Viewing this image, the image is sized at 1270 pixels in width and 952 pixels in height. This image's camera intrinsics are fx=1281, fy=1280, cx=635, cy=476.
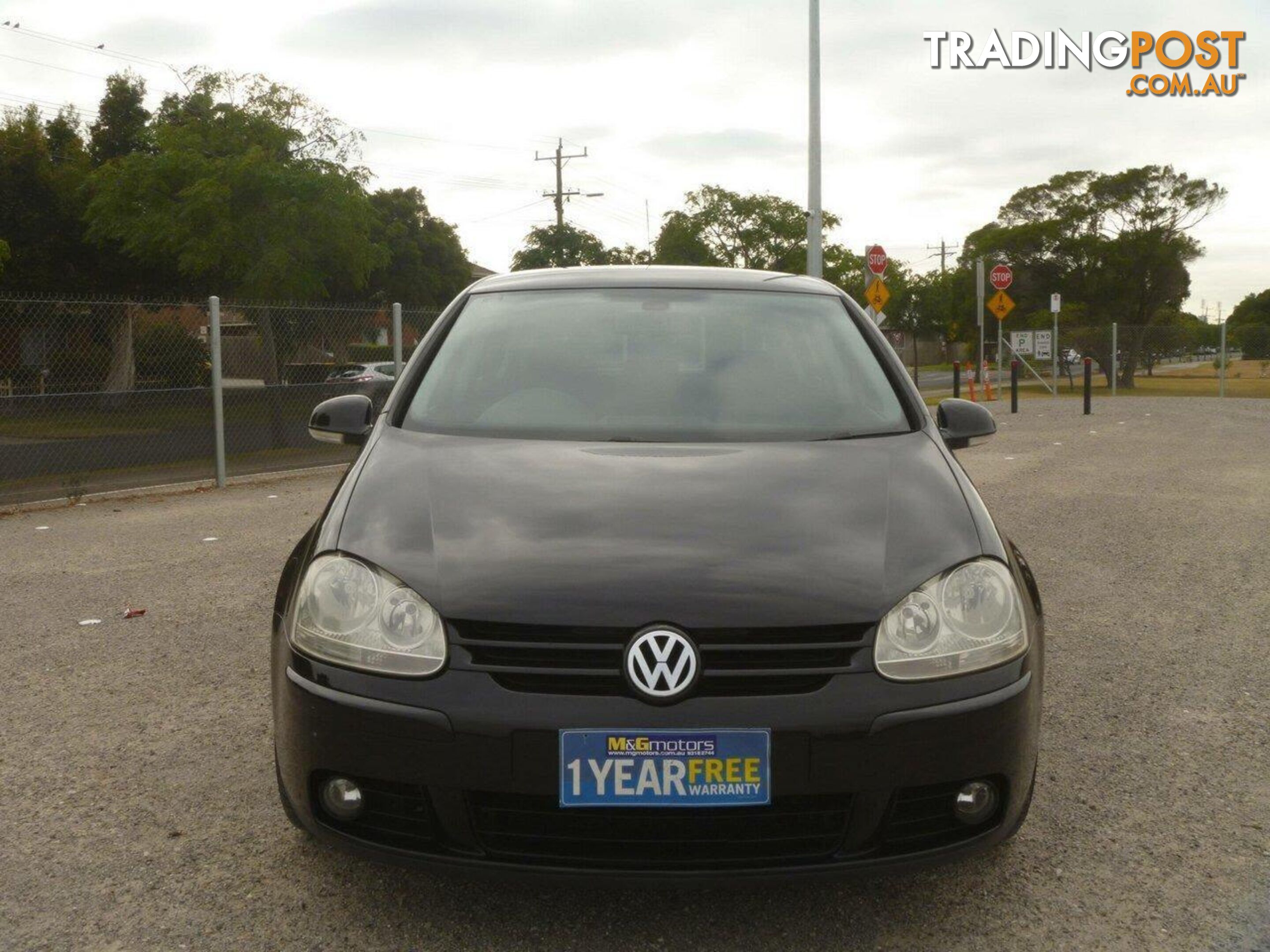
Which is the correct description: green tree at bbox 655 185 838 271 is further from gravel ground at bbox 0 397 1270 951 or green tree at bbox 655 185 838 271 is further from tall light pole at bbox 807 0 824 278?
gravel ground at bbox 0 397 1270 951

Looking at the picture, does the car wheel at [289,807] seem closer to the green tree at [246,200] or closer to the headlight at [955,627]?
the headlight at [955,627]

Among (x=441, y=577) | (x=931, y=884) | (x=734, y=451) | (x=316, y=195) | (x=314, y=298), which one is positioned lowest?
(x=931, y=884)

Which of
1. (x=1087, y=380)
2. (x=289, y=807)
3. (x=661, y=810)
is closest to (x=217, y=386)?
(x=289, y=807)

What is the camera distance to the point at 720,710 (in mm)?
2352

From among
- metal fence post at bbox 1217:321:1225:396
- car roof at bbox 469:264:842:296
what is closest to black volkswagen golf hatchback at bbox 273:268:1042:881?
car roof at bbox 469:264:842:296

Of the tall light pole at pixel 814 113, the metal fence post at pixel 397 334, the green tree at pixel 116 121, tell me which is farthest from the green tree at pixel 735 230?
the metal fence post at pixel 397 334

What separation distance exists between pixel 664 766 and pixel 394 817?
0.56m

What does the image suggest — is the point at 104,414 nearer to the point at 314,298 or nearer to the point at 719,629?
the point at 719,629

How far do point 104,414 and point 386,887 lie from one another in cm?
904

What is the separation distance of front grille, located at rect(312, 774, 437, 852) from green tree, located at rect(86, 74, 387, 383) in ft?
83.6

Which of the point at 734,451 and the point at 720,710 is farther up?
the point at 734,451

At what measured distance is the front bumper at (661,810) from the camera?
7.73 feet

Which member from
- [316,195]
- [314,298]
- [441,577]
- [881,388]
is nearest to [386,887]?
[441,577]

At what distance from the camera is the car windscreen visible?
337cm
